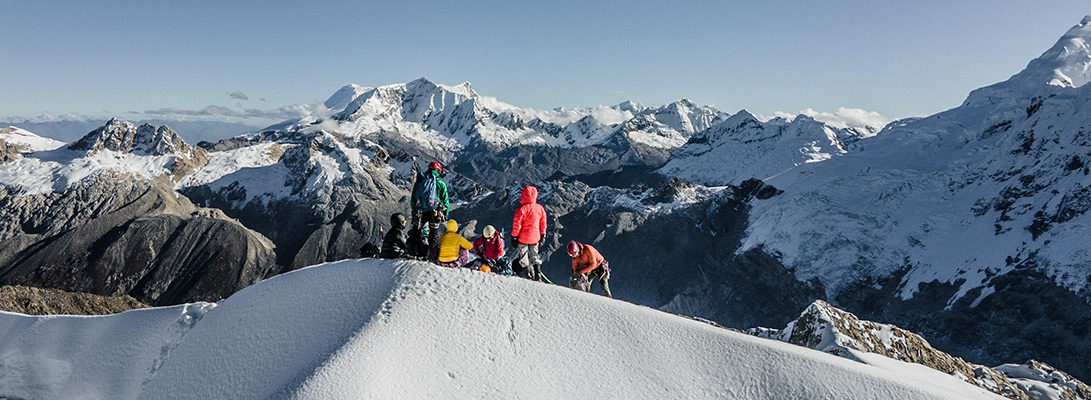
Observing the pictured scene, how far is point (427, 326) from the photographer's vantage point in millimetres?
13906

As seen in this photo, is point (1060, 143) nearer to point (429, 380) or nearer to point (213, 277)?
point (429, 380)

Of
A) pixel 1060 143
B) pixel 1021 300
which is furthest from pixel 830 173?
pixel 1021 300

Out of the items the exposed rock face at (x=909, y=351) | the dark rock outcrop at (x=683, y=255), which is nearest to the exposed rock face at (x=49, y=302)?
the exposed rock face at (x=909, y=351)

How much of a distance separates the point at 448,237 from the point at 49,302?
2582 centimetres

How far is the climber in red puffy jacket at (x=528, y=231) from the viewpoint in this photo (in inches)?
795

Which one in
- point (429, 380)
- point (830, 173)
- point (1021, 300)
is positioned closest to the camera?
point (429, 380)

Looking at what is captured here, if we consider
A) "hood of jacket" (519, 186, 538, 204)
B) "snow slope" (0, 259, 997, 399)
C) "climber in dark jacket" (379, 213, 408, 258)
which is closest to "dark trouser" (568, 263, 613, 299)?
"hood of jacket" (519, 186, 538, 204)

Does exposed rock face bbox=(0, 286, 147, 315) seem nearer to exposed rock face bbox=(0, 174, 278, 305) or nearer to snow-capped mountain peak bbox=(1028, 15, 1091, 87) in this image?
exposed rock face bbox=(0, 174, 278, 305)

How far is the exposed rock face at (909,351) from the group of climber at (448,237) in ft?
47.6

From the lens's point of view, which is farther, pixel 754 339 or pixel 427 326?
pixel 754 339

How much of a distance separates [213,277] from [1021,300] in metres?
214

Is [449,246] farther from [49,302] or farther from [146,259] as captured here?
[146,259]

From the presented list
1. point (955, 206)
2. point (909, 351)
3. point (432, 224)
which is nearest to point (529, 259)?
point (432, 224)

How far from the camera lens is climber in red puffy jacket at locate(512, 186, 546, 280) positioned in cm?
2019
